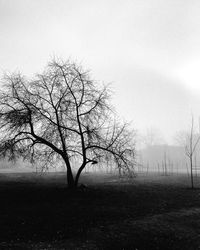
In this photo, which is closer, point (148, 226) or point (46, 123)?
point (148, 226)

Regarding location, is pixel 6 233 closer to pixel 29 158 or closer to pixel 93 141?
pixel 29 158

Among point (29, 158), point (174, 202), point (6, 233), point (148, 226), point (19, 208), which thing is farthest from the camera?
point (29, 158)

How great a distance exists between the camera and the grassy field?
1349 cm

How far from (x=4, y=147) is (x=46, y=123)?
4884mm

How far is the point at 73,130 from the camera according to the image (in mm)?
27234

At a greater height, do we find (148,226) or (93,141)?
(93,141)

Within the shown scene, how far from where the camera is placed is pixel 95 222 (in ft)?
55.5

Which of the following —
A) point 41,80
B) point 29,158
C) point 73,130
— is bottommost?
point 29,158

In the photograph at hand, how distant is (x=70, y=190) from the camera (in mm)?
27016

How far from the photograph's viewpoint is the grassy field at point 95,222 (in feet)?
44.3

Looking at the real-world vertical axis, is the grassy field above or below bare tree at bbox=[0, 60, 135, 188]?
below

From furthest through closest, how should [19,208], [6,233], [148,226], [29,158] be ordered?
1. [29,158]
2. [19,208]
3. [148,226]
4. [6,233]

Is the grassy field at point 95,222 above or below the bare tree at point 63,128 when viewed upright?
below

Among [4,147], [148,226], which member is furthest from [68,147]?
[148,226]
